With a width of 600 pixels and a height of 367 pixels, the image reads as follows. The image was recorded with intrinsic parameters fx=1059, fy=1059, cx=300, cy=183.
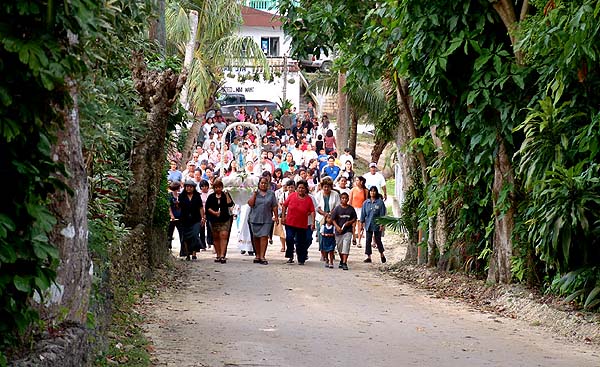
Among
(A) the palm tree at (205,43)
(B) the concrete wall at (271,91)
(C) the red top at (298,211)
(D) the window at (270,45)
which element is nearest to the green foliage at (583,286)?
(C) the red top at (298,211)


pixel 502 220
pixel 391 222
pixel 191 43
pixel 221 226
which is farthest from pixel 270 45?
pixel 502 220

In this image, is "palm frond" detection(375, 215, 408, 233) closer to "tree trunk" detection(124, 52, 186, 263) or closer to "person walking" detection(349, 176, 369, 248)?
"person walking" detection(349, 176, 369, 248)

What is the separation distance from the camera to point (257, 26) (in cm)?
5631

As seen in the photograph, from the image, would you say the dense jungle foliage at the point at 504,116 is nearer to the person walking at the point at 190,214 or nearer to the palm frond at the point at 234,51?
the person walking at the point at 190,214

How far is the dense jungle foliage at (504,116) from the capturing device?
501 inches

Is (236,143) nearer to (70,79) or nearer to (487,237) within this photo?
(487,237)

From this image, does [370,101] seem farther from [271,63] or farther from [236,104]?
[271,63]

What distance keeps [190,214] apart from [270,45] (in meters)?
36.0

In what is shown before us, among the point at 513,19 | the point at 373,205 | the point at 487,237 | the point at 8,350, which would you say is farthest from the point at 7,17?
the point at 373,205

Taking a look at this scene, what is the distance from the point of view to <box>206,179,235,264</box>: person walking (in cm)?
2248

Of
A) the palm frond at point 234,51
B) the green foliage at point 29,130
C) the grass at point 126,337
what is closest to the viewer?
the green foliage at point 29,130

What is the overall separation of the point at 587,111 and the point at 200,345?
5735mm

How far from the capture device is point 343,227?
2181cm

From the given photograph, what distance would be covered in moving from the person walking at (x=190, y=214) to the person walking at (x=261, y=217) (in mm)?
1109
